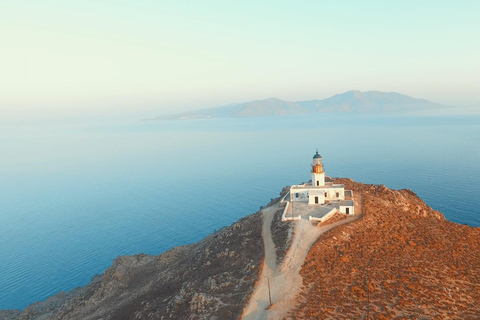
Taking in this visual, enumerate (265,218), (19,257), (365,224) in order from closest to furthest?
(365,224), (265,218), (19,257)

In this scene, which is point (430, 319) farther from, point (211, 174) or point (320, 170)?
point (211, 174)

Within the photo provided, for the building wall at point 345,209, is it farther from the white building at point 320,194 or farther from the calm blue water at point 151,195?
the calm blue water at point 151,195

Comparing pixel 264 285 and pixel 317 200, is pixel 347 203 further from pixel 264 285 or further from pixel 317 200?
pixel 264 285

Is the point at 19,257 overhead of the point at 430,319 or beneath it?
beneath

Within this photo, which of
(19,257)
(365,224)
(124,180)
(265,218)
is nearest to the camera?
(365,224)

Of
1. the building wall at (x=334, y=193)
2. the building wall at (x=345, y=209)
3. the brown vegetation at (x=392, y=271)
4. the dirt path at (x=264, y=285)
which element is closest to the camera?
the brown vegetation at (x=392, y=271)

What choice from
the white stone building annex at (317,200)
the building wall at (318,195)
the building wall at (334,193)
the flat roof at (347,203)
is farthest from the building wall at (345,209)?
the building wall at (334,193)

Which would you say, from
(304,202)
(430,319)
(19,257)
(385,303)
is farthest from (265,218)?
(19,257)
